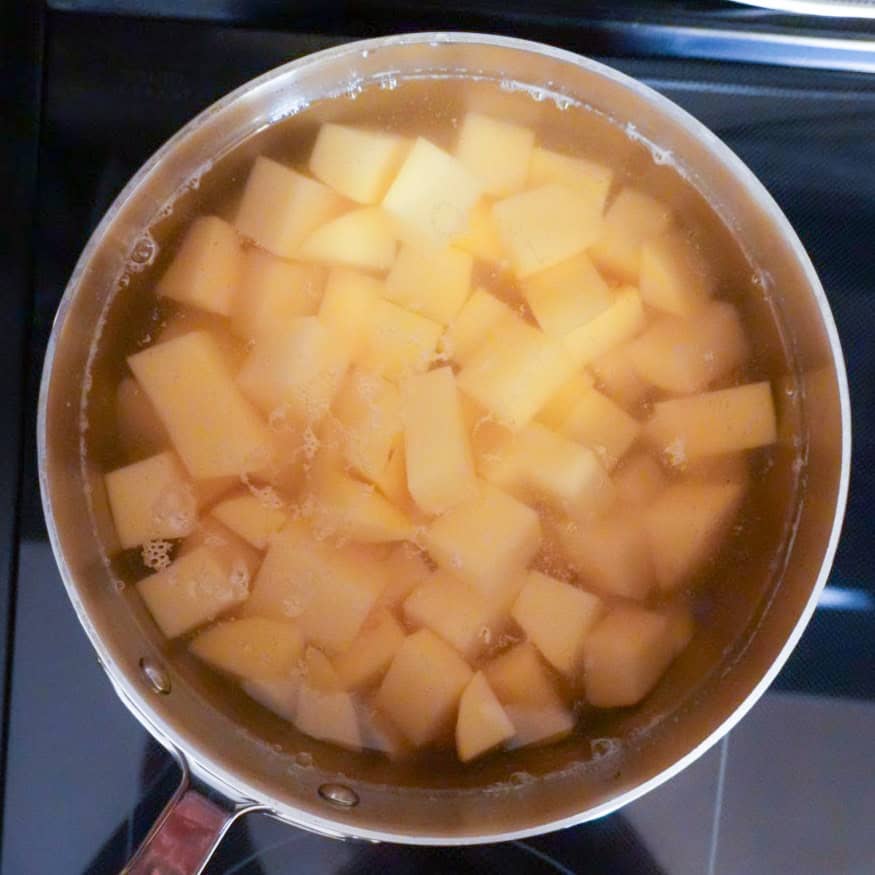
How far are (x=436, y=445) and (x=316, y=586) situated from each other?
13 cm

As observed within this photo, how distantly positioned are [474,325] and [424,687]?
0.27 m

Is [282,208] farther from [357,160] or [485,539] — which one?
[485,539]

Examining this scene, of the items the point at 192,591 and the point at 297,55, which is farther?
the point at 297,55

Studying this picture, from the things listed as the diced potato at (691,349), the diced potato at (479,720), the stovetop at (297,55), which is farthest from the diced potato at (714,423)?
the diced potato at (479,720)

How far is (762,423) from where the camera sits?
81 cm

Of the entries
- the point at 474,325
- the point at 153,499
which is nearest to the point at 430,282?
the point at 474,325

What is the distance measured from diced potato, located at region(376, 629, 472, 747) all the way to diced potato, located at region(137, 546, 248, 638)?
0.13m

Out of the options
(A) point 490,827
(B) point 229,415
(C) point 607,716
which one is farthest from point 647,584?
(B) point 229,415

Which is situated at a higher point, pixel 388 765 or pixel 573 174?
pixel 573 174

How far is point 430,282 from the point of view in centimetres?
79

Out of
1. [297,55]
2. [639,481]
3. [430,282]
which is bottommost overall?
[639,481]

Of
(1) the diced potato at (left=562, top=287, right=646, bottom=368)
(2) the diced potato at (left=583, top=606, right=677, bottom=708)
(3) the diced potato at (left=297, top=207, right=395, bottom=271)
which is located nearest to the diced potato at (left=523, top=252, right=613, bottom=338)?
(1) the diced potato at (left=562, top=287, right=646, bottom=368)

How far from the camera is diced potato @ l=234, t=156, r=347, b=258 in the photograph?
2.62ft

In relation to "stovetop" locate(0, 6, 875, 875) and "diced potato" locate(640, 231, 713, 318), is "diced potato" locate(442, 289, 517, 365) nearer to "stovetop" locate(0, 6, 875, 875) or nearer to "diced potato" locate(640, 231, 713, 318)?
"diced potato" locate(640, 231, 713, 318)
